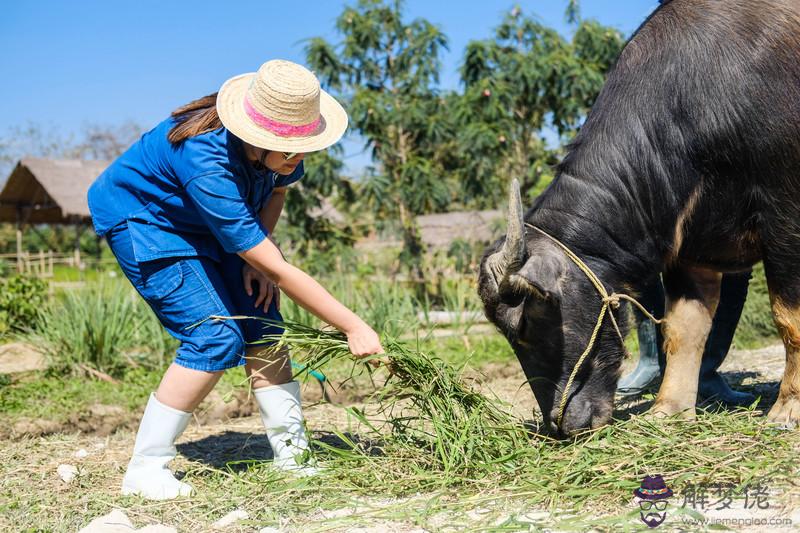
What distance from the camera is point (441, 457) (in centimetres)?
304

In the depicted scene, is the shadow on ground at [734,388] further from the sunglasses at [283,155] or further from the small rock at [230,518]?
the sunglasses at [283,155]

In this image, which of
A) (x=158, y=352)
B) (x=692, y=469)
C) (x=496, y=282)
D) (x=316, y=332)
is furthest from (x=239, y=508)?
(x=158, y=352)

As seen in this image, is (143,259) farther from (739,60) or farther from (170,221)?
(739,60)

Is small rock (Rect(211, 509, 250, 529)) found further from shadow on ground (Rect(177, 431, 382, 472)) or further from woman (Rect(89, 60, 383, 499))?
shadow on ground (Rect(177, 431, 382, 472))

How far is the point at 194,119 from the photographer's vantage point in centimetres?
311

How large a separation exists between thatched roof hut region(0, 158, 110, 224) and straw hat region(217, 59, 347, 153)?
2317 centimetres

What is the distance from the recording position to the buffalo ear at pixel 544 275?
3.02m

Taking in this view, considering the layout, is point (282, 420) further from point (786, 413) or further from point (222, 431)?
point (786, 413)

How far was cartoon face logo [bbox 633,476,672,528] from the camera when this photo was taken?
7.36 feet

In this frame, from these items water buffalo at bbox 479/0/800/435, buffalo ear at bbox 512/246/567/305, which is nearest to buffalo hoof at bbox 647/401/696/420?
water buffalo at bbox 479/0/800/435

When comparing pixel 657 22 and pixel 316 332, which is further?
pixel 657 22

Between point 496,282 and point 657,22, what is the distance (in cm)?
153

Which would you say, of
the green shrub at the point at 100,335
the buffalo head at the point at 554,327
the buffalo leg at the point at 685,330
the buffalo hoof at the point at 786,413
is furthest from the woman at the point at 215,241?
the green shrub at the point at 100,335

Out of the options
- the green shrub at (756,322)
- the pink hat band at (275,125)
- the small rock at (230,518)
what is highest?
the pink hat band at (275,125)
